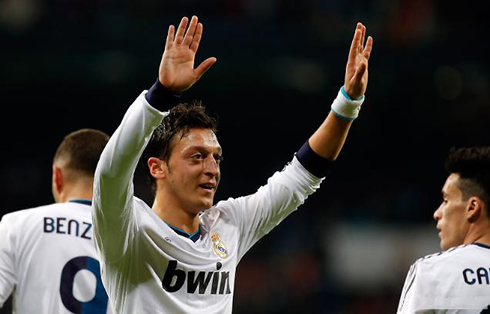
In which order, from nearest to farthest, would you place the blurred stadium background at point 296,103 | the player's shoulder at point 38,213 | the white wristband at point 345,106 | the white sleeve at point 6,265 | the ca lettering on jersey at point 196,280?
the ca lettering on jersey at point 196,280, the white wristband at point 345,106, the white sleeve at point 6,265, the player's shoulder at point 38,213, the blurred stadium background at point 296,103

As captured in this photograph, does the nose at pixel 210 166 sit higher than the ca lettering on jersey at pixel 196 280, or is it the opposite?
the nose at pixel 210 166

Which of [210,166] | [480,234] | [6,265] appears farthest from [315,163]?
[6,265]

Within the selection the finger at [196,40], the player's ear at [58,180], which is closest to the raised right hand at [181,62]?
the finger at [196,40]

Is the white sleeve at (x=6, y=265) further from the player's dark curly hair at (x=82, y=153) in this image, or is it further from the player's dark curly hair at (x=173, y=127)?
the player's dark curly hair at (x=173, y=127)

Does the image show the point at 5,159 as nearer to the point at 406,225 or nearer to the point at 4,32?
the point at 4,32

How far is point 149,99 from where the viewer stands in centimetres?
288

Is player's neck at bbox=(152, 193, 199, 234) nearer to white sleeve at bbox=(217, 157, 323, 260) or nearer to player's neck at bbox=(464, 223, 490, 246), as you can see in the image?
white sleeve at bbox=(217, 157, 323, 260)

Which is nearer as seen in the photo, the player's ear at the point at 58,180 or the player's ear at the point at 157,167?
the player's ear at the point at 157,167

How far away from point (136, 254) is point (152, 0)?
31.5 feet

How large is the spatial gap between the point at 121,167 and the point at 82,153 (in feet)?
5.60

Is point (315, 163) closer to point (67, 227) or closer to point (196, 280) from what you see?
point (196, 280)

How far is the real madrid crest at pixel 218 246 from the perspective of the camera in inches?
139

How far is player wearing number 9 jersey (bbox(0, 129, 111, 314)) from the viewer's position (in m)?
4.06

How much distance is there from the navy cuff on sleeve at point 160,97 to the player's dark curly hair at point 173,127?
609 mm
